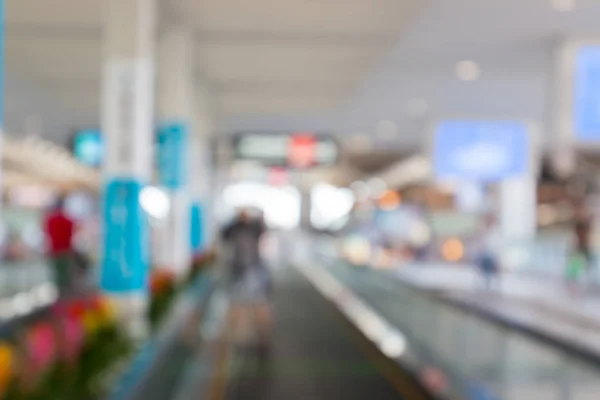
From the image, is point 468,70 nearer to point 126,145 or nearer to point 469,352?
point 126,145

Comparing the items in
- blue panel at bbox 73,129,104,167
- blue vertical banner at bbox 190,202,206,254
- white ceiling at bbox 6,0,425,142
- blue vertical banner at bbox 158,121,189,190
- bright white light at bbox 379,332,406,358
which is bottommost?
bright white light at bbox 379,332,406,358

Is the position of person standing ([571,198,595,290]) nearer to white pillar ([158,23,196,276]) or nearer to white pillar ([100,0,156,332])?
white pillar ([158,23,196,276])

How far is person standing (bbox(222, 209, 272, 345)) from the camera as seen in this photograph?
48.7 ft

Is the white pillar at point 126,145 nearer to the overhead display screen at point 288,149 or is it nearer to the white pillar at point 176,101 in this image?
the white pillar at point 176,101

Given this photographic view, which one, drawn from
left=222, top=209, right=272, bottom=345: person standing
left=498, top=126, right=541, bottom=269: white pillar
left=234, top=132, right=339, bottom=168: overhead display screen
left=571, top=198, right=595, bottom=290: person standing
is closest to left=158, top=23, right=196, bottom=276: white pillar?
left=222, top=209, right=272, bottom=345: person standing

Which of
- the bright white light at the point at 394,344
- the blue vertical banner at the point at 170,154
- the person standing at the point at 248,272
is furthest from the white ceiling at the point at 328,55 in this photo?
the bright white light at the point at 394,344

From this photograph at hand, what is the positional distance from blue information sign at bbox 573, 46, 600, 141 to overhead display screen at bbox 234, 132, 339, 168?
684 inches

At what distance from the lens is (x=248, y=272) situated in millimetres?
15109

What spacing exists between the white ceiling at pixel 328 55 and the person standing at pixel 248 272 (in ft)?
10.7

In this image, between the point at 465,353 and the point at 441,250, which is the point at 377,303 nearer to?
the point at 465,353

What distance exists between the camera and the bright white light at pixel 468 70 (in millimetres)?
20156

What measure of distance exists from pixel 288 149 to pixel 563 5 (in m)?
17.6

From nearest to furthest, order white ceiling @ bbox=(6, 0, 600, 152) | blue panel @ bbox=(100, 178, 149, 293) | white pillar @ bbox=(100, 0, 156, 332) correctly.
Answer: white pillar @ bbox=(100, 0, 156, 332) < blue panel @ bbox=(100, 178, 149, 293) < white ceiling @ bbox=(6, 0, 600, 152)

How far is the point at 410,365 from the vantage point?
44.5 ft
